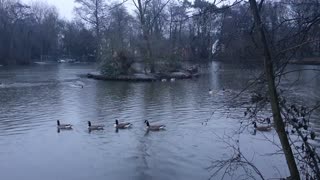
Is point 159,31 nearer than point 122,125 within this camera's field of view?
No

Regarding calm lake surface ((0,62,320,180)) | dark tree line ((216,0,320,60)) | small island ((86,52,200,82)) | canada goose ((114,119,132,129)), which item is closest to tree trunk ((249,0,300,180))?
dark tree line ((216,0,320,60))

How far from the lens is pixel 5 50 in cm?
6688

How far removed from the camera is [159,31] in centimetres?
3972

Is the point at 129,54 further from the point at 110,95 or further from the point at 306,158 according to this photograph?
the point at 306,158

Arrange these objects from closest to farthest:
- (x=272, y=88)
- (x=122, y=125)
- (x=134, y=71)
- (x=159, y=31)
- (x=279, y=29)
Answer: (x=272, y=88) → (x=279, y=29) → (x=122, y=125) → (x=134, y=71) → (x=159, y=31)

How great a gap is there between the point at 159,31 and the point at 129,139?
90.0ft

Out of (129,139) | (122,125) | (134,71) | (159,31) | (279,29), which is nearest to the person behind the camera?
(279,29)

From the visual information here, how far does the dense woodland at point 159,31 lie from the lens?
180 inches

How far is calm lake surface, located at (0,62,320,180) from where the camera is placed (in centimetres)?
988

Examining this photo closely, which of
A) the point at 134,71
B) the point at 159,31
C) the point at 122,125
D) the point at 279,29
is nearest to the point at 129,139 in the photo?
the point at 122,125

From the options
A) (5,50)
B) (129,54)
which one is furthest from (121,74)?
(5,50)

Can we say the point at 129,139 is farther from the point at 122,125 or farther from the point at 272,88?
the point at 272,88

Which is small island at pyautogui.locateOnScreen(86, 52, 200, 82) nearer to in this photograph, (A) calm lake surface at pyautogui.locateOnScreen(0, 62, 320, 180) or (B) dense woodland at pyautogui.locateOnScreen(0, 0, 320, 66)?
(B) dense woodland at pyautogui.locateOnScreen(0, 0, 320, 66)

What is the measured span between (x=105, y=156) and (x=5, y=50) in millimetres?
60150
